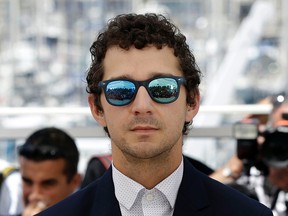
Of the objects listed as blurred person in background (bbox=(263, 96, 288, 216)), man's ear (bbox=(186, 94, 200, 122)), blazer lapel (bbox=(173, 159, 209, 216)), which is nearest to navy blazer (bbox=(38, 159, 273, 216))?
blazer lapel (bbox=(173, 159, 209, 216))

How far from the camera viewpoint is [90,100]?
2197 mm

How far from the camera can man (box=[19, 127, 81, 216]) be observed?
374 centimetres

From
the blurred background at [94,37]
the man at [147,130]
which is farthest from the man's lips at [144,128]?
the blurred background at [94,37]

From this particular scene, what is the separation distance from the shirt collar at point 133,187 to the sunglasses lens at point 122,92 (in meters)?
0.18

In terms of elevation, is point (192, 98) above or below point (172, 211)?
above

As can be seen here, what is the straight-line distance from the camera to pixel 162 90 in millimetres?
1984

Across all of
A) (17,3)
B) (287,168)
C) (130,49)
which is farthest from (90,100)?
(17,3)

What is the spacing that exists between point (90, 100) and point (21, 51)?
736cm

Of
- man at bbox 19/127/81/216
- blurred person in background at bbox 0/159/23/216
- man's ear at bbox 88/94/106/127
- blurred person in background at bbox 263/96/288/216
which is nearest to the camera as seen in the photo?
man's ear at bbox 88/94/106/127

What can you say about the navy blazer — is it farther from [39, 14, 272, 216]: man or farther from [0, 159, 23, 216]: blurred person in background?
[0, 159, 23, 216]: blurred person in background

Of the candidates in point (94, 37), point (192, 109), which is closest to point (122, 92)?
point (192, 109)

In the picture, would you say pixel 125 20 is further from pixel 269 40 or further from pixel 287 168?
pixel 269 40

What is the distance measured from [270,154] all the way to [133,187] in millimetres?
1752

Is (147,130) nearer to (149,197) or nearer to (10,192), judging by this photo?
(149,197)
